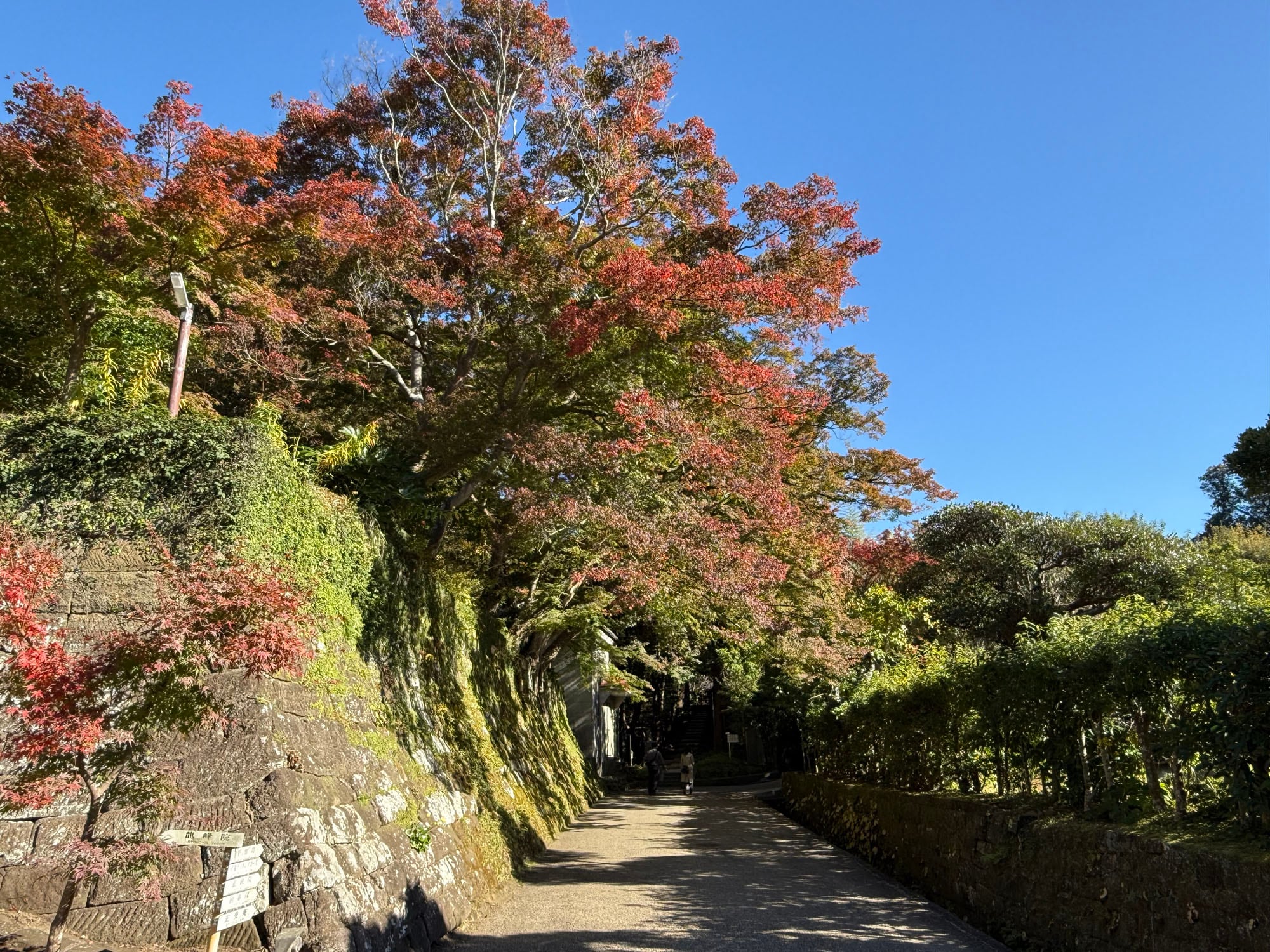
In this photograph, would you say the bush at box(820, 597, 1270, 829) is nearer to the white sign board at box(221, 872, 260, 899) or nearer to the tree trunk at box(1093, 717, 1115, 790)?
the tree trunk at box(1093, 717, 1115, 790)

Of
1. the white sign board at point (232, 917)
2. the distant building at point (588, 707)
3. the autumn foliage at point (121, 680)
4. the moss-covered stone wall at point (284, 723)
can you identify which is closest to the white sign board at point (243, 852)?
the white sign board at point (232, 917)

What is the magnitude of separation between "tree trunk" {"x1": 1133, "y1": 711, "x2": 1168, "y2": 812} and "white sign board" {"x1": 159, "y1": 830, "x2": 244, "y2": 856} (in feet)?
20.1

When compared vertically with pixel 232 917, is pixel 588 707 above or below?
above

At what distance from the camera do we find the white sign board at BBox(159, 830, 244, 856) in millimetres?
4195

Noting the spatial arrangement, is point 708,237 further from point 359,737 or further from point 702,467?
point 359,737

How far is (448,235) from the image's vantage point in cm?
1315

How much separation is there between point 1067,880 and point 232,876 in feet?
20.0

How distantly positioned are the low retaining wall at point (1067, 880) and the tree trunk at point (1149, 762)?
1.52ft

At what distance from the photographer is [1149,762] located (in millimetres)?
5973

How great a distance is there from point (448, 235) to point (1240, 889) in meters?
12.6

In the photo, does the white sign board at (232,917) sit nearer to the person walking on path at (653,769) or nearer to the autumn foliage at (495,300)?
the autumn foliage at (495,300)

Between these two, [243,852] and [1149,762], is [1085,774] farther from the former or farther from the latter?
[243,852]

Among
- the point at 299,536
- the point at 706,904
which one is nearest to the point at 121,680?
the point at 299,536

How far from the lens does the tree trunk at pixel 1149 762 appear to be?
5922 mm
